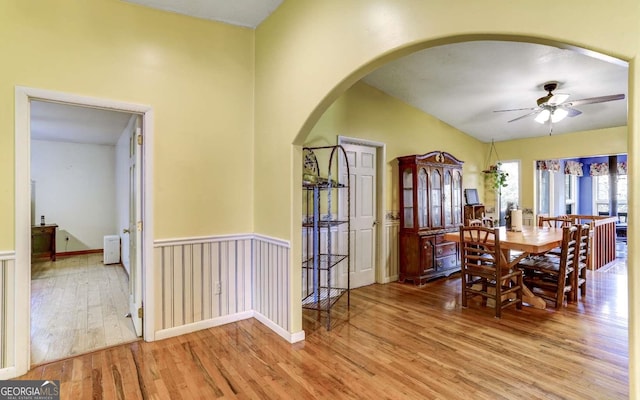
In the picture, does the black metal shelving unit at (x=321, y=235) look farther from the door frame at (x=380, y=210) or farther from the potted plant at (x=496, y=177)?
the potted plant at (x=496, y=177)

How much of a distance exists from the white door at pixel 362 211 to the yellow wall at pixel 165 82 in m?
1.58

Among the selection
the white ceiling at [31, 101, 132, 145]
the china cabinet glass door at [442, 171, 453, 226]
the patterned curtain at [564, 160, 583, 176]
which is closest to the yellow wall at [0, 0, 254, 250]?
the white ceiling at [31, 101, 132, 145]

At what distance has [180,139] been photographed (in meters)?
2.99

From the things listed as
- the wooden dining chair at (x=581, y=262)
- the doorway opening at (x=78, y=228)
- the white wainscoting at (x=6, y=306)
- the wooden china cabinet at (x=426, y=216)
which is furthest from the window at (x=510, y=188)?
the white wainscoting at (x=6, y=306)

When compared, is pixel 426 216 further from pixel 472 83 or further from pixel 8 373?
pixel 8 373

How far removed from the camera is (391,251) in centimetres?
487

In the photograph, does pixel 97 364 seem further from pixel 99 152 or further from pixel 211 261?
pixel 99 152

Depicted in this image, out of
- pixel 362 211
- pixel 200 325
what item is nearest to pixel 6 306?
pixel 200 325

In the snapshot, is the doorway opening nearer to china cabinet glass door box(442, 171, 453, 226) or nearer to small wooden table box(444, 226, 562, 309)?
small wooden table box(444, 226, 562, 309)

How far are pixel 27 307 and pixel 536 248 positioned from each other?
4.41 metres

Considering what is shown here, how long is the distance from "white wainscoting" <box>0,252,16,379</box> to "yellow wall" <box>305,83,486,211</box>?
9.44 ft

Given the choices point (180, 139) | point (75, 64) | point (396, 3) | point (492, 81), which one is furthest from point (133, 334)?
point (492, 81)

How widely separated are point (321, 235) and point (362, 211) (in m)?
0.82

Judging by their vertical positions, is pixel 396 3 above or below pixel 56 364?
above
